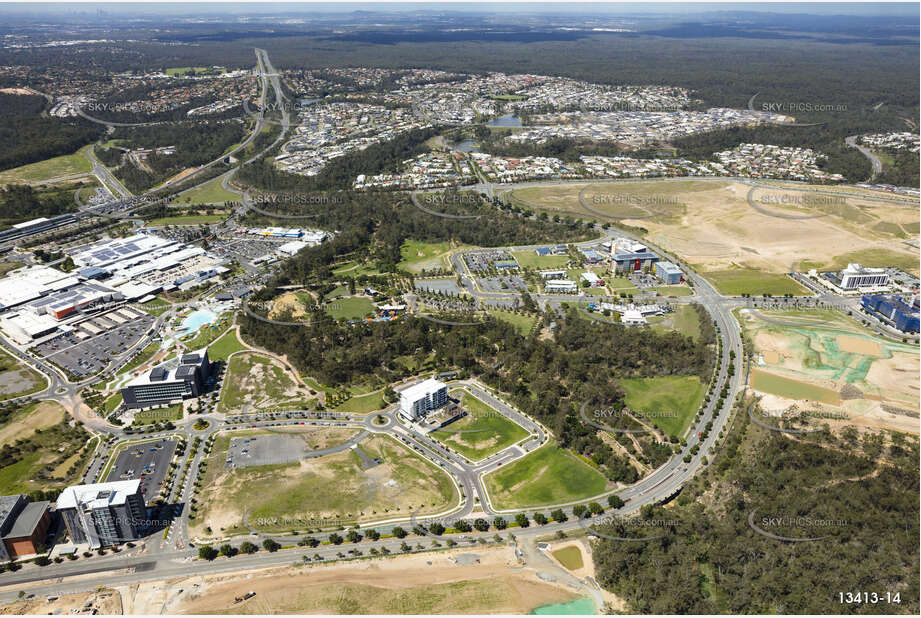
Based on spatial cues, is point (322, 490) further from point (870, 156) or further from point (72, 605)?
point (870, 156)

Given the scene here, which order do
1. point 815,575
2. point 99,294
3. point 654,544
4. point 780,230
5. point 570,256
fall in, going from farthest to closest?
point 780,230 < point 570,256 < point 99,294 < point 654,544 < point 815,575

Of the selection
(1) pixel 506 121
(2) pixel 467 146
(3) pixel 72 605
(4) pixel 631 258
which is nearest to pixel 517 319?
(4) pixel 631 258

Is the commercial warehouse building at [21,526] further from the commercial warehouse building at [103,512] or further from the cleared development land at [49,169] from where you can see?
the cleared development land at [49,169]

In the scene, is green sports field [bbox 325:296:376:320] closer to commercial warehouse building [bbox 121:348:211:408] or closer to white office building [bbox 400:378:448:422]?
commercial warehouse building [bbox 121:348:211:408]

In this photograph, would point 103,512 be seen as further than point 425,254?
No

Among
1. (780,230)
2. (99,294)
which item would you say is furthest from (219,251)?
(780,230)

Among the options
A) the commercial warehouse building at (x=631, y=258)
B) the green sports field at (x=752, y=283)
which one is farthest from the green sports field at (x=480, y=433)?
the green sports field at (x=752, y=283)

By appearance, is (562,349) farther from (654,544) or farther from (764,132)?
(764,132)
